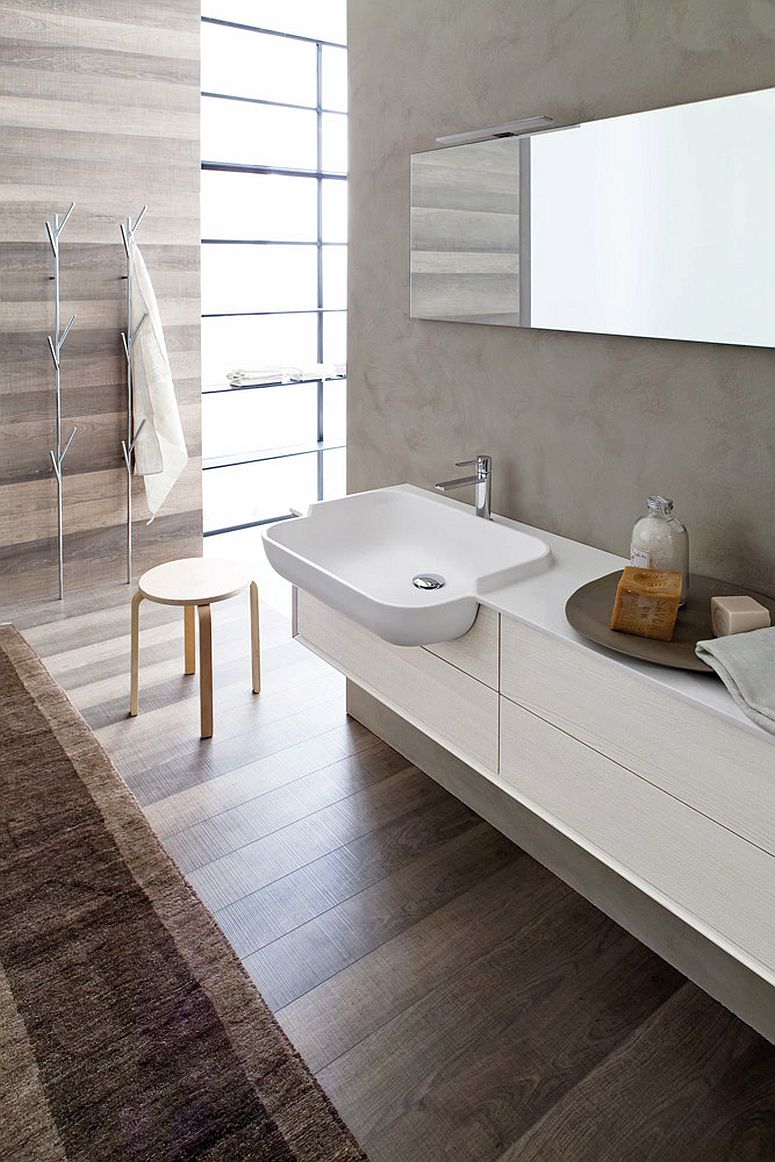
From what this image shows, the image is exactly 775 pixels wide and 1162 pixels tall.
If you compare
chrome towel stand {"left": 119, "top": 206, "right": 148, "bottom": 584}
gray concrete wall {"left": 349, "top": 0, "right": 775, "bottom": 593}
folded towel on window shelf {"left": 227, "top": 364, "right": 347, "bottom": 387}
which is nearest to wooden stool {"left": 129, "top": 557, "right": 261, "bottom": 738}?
gray concrete wall {"left": 349, "top": 0, "right": 775, "bottom": 593}

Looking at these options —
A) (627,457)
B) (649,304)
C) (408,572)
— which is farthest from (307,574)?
(649,304)

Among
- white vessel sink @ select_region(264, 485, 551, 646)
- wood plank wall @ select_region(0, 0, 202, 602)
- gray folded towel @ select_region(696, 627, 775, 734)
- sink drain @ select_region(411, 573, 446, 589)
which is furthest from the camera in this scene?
wood plank wall @ select_region(0, 0, 202, 602)

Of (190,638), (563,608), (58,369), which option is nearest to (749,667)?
(563,608)

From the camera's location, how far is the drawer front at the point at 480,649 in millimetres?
1713

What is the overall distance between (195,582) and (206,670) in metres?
0.32

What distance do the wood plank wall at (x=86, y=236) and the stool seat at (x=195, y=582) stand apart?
3.28 feet

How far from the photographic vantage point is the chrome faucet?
6.68ft

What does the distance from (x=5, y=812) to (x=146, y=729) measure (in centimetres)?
53

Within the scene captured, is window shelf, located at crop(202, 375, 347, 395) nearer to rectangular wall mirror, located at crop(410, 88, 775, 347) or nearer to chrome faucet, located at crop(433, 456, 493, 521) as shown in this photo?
rectangular wall mirror, located at crop(410, 88, 775, 347)

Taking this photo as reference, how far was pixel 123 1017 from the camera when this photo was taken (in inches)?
69.4

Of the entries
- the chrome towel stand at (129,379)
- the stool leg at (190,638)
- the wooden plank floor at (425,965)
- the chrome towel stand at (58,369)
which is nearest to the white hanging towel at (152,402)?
the chrome towel stand at (129,379)

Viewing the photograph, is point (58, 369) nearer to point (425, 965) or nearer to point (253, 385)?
point (253, 385)

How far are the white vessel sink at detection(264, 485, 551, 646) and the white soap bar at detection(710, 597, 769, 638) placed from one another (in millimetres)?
449

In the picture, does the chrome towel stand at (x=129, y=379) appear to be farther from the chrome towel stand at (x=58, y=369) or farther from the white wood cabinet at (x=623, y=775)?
the white wood cabinet at (x=623, y=775)
